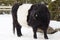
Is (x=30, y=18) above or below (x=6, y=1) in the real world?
above

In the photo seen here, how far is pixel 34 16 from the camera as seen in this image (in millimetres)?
5223

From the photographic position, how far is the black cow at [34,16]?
17.2 ft

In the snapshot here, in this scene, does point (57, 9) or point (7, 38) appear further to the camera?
point (57, 9)

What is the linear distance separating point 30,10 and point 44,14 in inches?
17.2

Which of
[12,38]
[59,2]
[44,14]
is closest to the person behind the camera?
[44,14]

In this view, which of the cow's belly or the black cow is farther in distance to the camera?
the cow's belly

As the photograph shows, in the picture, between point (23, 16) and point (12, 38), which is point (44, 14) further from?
point (12, 38)

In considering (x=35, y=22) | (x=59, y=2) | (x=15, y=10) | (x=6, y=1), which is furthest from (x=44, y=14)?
(x=6, y=1)

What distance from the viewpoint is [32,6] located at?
553 cm

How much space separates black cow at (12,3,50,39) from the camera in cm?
523

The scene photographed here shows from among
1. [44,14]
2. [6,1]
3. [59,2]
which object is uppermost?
[44,14]

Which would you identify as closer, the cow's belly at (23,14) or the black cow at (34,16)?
the black cow at (34,16)

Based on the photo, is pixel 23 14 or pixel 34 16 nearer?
pixel 34 16

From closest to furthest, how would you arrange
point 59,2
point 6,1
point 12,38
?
point 12,38, point 59,2, point 6,1
